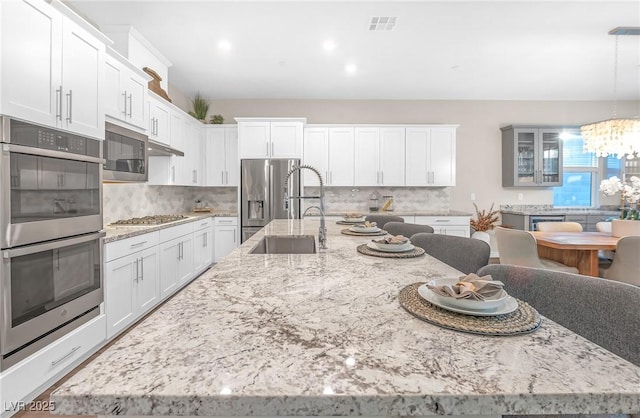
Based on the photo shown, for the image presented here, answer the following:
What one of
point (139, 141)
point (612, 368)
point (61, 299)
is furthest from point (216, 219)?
point (612, 368)

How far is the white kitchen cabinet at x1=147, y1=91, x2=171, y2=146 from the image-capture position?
3.40m

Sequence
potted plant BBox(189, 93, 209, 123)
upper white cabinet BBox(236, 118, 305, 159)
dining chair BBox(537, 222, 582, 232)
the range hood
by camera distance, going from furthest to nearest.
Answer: potted plant BBox(189, 93, 209, 123) → upper white cabinet BBox(236, 118, 305, 159) → dining chair BBox(537, 222, 582, 232) → the range hood

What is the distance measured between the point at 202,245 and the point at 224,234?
46 cm

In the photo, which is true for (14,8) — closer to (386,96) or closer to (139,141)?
(139,141)

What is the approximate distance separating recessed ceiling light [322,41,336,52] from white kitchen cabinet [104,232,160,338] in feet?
8.79

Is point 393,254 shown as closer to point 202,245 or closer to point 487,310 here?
point 487,310

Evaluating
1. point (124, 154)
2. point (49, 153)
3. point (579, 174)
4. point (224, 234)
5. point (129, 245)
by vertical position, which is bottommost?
point (224, 234)

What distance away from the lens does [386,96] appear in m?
5.27

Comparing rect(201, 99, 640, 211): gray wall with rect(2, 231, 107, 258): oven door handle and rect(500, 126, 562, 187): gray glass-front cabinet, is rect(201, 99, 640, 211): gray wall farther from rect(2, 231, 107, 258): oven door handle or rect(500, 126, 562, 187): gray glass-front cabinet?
rect(2, 231, 107, 258): oven door handle

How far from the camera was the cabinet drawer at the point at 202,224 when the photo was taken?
4.05 meters

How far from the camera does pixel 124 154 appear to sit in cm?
263

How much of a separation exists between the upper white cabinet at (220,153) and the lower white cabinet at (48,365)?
3.07 metres

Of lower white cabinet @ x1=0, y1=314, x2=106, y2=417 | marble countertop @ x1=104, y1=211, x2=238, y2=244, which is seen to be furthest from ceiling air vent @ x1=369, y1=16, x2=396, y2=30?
lower white cabinet @ x1=0, y1=314, x2=106, y2=417

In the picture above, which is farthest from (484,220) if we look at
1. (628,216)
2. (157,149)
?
(157,149)
